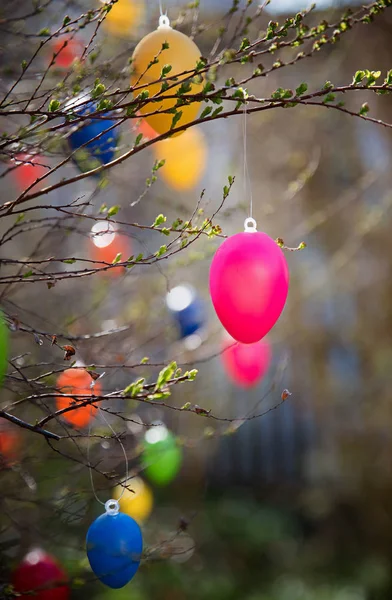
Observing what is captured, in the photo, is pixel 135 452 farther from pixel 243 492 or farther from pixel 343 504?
pixel 243 492

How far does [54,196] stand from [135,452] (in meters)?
4.88

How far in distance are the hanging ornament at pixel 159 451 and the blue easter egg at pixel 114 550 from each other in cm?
30

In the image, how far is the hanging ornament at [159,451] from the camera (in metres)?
2.27

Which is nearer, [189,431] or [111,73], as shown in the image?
[111,73]

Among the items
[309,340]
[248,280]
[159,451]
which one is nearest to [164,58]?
[248,280]

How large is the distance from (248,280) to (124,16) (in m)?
1.47

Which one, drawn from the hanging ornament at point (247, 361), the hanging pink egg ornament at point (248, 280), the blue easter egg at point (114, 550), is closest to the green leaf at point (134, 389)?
the hanging pink egg ornament at point (248, 280)

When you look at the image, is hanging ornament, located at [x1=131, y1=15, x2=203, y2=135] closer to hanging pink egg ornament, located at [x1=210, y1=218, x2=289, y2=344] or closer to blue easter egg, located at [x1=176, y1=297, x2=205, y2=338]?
hanging pink egg ornament, located at [x1=210, y1=218, x2=289, y2=344]

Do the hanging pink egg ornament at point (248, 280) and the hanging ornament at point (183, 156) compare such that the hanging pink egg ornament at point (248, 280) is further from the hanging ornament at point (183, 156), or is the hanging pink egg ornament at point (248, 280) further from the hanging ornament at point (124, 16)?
the hanging ornament at point (183, 156)

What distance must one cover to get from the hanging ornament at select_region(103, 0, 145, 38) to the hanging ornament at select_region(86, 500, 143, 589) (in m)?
1.74

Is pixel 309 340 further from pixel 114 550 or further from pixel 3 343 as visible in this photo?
pixel 3 343

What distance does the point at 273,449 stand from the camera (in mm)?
6738

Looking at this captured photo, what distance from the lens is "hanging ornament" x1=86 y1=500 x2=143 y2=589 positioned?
1.56 metres

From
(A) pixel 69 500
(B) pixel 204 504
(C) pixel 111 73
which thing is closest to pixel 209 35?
(C) pixel 111 73
